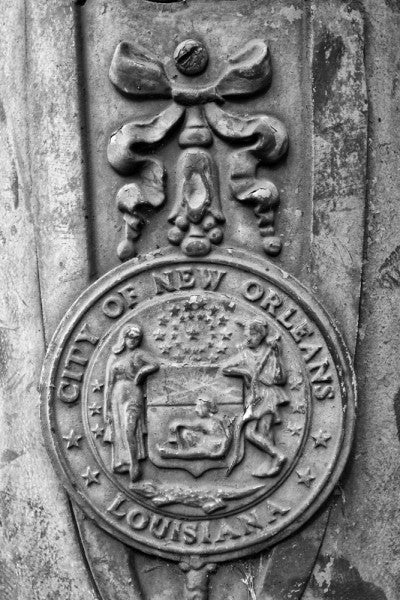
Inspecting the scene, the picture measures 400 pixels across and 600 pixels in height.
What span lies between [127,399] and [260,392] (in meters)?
0.39

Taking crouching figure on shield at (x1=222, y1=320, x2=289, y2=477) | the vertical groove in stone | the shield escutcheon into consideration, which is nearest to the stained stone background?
the vertical groove in stone

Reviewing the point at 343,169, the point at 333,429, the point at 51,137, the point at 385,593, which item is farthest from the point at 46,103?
the point at 385,593

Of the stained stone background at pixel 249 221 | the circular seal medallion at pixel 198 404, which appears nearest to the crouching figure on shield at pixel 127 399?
the circular seal medallion at pixel 198 404

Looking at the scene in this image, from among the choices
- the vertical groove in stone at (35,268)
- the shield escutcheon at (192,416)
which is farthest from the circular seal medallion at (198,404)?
the vertical groove in stone at (35,268)

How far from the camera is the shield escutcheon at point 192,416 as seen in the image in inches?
143

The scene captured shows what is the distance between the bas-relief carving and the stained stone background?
7 centimetres

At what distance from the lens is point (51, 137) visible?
3.79 metres

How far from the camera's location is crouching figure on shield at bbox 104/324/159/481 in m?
3.63

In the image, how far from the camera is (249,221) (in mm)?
3729

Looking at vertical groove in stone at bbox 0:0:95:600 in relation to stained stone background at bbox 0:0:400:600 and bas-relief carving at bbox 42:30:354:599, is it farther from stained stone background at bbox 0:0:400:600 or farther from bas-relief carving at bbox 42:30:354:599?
bas-relief carving at bbox 42:30:354:599

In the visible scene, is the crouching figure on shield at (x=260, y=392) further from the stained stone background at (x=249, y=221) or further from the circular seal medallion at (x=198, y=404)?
the stained stone background at (x=249, y=221)

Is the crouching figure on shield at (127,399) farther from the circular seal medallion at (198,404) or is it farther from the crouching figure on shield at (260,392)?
the crouching figure on shield at (260,392)

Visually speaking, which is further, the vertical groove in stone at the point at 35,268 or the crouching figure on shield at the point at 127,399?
the vertical groove in stone at the point at 35,268

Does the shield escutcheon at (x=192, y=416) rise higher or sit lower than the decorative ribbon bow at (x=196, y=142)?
lower
